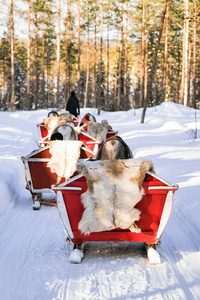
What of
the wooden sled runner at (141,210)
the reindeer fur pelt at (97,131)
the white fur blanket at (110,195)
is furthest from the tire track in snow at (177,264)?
the reindeer fur pelt at (97,131)

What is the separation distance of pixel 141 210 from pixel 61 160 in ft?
8.93

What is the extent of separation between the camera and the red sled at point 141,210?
154 inches

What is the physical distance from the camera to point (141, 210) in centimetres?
396

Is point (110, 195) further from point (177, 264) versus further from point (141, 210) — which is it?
point (177, 264)

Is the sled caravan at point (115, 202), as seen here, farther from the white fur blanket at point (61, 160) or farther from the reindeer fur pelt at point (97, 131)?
the reindeer fur pelt at point (97, 131)

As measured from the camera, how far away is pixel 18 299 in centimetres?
313

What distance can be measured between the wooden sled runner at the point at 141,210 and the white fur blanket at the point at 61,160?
2385 mm

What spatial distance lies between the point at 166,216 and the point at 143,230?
30 centimetres

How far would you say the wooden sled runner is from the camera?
391 centimetres

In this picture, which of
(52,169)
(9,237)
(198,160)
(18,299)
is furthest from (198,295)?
(198,160)

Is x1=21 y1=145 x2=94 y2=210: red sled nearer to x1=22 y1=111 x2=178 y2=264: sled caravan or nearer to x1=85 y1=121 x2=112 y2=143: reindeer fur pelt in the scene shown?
x1=22 y1=111 x2=178 y2=264: sled caravan

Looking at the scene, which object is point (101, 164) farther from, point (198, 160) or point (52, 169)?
point (198, 160)

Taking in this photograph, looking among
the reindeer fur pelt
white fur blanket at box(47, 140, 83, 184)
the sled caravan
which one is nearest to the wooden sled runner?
the sled caravan

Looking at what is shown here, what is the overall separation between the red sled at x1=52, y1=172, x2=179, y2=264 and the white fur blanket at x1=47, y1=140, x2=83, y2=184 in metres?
2.38
